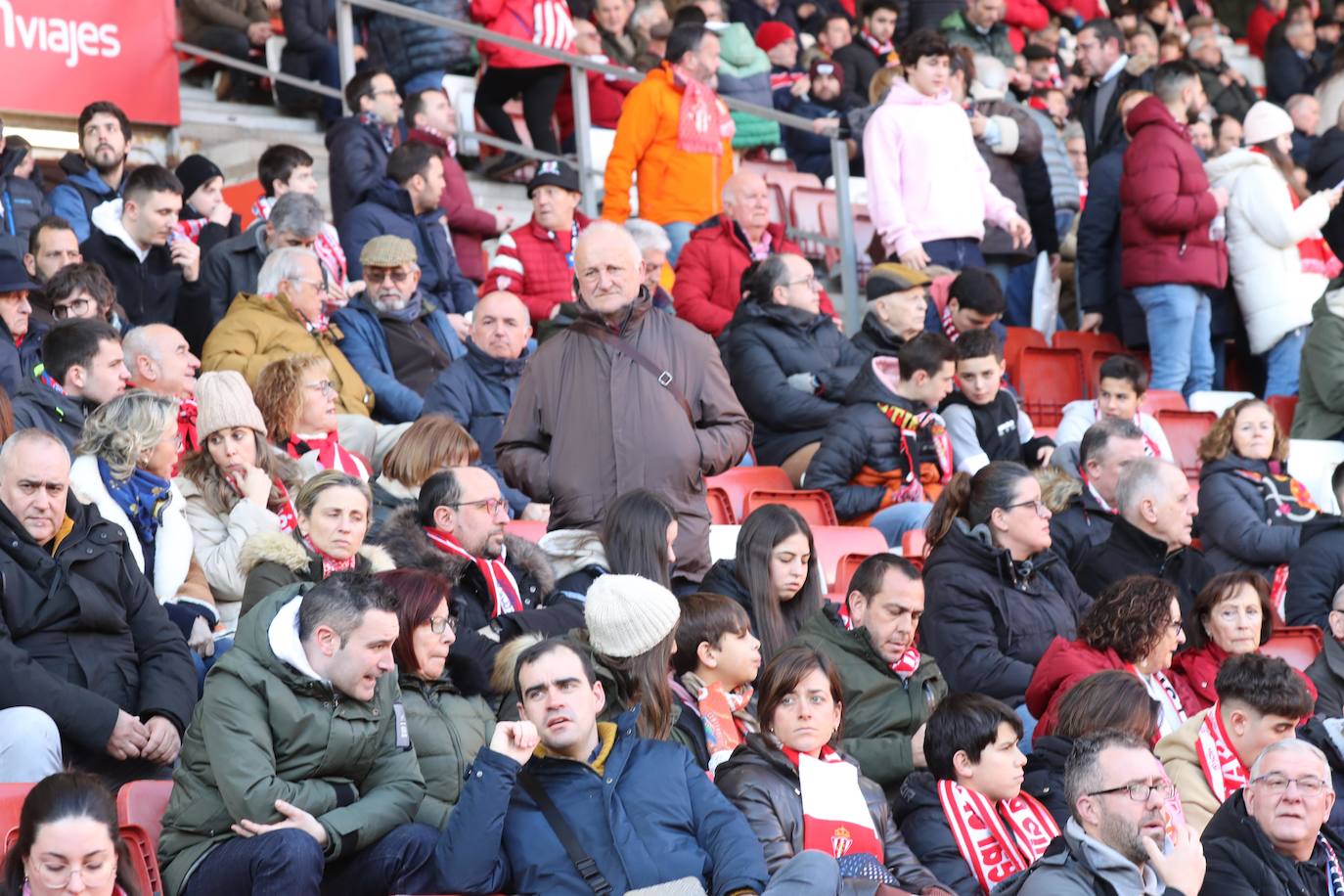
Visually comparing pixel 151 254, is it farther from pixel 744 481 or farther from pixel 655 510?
pixel 655 510

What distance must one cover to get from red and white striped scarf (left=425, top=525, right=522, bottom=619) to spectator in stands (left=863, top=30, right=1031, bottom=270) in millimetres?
4458

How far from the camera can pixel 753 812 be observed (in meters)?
5.17

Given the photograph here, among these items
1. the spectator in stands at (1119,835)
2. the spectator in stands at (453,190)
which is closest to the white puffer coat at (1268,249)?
the spectator in stands at (453,190)

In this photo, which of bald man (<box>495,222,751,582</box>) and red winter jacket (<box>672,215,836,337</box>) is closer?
bald man (<box>495,222,751,582</box>)

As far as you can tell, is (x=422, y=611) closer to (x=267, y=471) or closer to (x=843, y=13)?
(x=267, y=471)

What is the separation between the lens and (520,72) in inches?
452

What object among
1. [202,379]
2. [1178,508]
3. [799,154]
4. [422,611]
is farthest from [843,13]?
[422,611]

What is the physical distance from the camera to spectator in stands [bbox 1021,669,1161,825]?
224 inches

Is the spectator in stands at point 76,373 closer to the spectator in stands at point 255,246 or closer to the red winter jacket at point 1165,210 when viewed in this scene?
the spectator in stands at point 255,246

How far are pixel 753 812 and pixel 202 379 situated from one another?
97.6 inches

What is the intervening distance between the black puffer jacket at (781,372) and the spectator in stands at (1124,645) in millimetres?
2521

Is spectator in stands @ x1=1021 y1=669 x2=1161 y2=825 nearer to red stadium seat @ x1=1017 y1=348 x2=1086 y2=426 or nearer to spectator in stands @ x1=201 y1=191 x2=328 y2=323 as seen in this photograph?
spectator in stands @ x1=201 y1=191 x2=328 y2=323

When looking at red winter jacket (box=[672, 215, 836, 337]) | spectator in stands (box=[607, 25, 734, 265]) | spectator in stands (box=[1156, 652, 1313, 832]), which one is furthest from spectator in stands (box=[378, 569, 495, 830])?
spectator in stands (box=[607, 25, 734, 265])

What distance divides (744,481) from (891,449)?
601 millimetres
